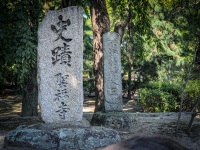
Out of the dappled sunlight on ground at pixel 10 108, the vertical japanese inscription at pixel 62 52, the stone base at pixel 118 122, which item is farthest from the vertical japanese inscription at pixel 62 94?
the dappled sunlight on ground at pixel 10 108

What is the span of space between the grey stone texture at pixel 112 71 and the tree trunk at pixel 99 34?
0.42 meters

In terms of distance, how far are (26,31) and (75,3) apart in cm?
229

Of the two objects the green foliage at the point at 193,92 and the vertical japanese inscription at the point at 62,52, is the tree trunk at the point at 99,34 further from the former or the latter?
the green foliage at the point at 193,92

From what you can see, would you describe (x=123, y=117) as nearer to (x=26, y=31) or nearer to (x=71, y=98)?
(x=71, y=98)

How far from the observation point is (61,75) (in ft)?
19.3

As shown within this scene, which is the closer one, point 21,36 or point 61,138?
point 61,138

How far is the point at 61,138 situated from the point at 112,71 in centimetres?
345

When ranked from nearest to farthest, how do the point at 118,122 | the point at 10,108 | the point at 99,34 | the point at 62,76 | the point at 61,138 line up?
the point at 61,138
the point at 62,76
the point at 118,122
the point at 99,34
the point at 10,108

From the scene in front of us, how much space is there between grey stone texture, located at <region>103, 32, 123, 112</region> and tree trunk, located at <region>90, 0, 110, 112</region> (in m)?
0.42

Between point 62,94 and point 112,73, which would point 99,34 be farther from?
point 62,94

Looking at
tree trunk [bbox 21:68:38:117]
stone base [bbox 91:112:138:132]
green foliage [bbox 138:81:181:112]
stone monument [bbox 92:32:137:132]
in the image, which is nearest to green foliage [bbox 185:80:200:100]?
green foliage [bbox 138:81:181:112]

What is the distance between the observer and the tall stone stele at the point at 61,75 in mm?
5895

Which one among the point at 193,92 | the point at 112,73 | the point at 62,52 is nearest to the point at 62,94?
the point at 62,52

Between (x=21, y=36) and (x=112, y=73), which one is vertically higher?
(x=21, y=36)
